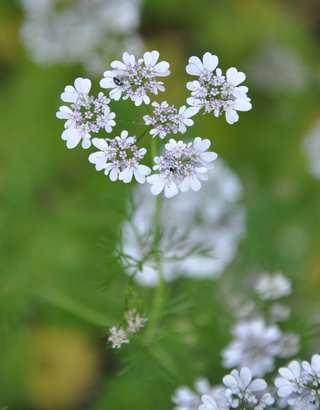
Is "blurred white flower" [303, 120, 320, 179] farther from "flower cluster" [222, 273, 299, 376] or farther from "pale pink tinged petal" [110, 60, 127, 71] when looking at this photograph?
"pale pink tinged petal" [110, 60, 127, 71]

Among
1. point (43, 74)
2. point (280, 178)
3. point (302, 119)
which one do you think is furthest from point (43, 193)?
point (302, 119)

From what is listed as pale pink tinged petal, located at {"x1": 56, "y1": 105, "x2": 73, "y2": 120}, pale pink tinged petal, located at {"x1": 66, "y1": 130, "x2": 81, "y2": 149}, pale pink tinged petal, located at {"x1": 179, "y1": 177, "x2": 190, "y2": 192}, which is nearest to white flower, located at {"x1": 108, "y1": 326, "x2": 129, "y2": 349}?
pale pink tinged petal, located at {"x1": 179, "y1": 177, "x2": 190, "y2": 192}

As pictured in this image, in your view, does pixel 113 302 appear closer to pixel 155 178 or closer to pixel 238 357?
pixel 238 357

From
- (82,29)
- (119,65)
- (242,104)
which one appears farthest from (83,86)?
(82,29)

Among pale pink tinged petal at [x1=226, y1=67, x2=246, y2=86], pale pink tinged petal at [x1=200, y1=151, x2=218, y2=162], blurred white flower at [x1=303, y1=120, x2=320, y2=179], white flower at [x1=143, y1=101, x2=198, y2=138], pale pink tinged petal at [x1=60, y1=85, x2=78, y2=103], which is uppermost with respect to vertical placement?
blurred white flower at [x1=303, y1=120, x2=320, y2=179]

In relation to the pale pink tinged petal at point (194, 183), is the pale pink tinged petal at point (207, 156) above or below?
above

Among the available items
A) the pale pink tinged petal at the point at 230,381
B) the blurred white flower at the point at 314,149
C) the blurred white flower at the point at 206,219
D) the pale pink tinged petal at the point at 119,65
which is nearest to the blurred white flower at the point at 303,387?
the pale pink tinged petal at the point at 230,381

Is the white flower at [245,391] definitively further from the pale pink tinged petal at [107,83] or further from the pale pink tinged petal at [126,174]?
the pale pink tinged petal at [107,83]
